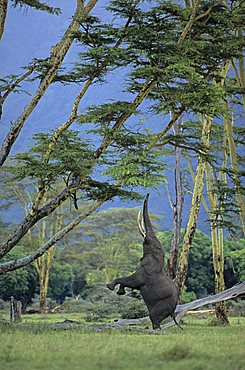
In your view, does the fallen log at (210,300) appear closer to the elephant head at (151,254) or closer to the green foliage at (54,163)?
the elephant head at (151,254)

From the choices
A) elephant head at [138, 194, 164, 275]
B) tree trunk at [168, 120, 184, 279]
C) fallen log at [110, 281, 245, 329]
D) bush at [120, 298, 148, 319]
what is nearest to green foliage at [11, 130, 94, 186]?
elephant head at [138, 194, 164, 275]

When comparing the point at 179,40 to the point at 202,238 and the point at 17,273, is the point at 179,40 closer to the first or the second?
the point at 17,273

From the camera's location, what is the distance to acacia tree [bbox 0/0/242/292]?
14.8 metres

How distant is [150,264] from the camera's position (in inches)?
530

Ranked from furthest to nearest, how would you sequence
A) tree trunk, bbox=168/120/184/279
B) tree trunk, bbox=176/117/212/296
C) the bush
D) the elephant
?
the bush, tree trunk, bbox=168/120/184/279, tree trunk, bbox=176/117/212/296, the elephant

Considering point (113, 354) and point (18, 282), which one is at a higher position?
point (18, 282)

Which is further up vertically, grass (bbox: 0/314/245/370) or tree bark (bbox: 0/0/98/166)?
tree bark (bbox: 0/0/98/166)

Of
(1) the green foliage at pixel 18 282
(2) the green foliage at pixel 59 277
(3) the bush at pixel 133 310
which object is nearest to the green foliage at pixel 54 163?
(3) the bush at pixel 133 310

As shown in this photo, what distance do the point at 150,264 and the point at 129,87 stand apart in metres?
4.41

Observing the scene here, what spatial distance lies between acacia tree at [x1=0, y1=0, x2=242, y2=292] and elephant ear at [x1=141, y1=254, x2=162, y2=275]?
1.63 m

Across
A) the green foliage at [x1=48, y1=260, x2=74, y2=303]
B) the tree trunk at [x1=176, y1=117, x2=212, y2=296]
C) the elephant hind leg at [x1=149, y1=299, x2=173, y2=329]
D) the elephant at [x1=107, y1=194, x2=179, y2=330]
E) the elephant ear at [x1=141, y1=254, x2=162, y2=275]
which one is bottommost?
the elephant hind leg at [x1=149, y1=299, x2=173, y2=329]

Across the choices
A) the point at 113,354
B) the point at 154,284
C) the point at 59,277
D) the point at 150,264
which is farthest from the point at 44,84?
the point at 59,277

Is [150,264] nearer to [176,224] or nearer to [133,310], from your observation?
[176,224]

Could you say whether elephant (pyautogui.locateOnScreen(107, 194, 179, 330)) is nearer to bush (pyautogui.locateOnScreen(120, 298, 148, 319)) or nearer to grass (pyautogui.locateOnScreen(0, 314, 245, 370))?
grass (pyautogui.locateOnScreen(0, 314, 245, 370))
